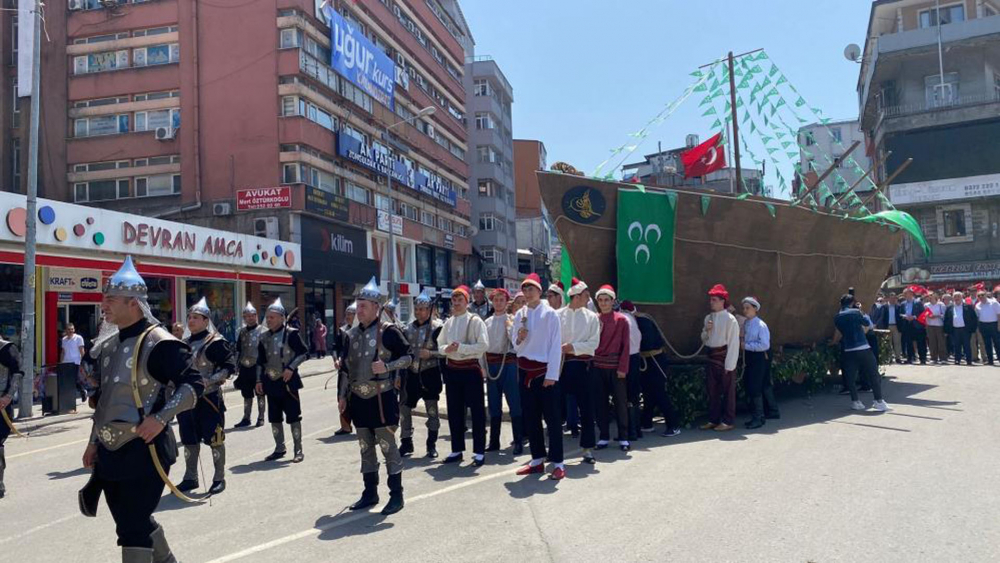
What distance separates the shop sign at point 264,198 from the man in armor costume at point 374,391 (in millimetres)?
24992

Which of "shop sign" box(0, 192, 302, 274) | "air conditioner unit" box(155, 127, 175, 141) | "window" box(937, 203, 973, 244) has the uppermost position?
"air conditioner unit" box(155, 127, 175, 141)

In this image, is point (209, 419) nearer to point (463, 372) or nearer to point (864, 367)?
point (463, 372)

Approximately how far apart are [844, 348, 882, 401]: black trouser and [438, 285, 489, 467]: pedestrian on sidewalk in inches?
227

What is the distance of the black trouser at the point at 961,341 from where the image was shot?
16.4 metres

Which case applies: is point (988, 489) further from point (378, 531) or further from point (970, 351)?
point (970, 351)

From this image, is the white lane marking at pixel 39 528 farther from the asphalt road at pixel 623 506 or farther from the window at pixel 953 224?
the window at pixel 953 224

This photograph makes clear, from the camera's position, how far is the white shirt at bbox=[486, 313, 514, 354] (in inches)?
317

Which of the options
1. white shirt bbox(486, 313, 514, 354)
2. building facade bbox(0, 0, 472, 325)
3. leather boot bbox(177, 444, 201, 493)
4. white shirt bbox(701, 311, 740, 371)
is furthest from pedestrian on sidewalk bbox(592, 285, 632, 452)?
building facade bbox(0, 0, 472, 325)

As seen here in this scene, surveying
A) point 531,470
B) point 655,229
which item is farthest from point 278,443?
point 655,229

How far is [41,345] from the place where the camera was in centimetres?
1772

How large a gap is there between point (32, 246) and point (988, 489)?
15601 mm

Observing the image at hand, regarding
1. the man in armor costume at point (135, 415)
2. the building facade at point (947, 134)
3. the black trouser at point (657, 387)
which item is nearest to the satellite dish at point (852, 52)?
the building facade at point (947, 134)

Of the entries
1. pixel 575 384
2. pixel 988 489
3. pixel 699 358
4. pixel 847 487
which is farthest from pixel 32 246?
pixel 988 489

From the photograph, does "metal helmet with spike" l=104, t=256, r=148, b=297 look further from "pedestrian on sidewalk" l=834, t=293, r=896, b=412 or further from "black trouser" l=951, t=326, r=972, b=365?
"black trouser" l=951, t=326, r=972, b=365
